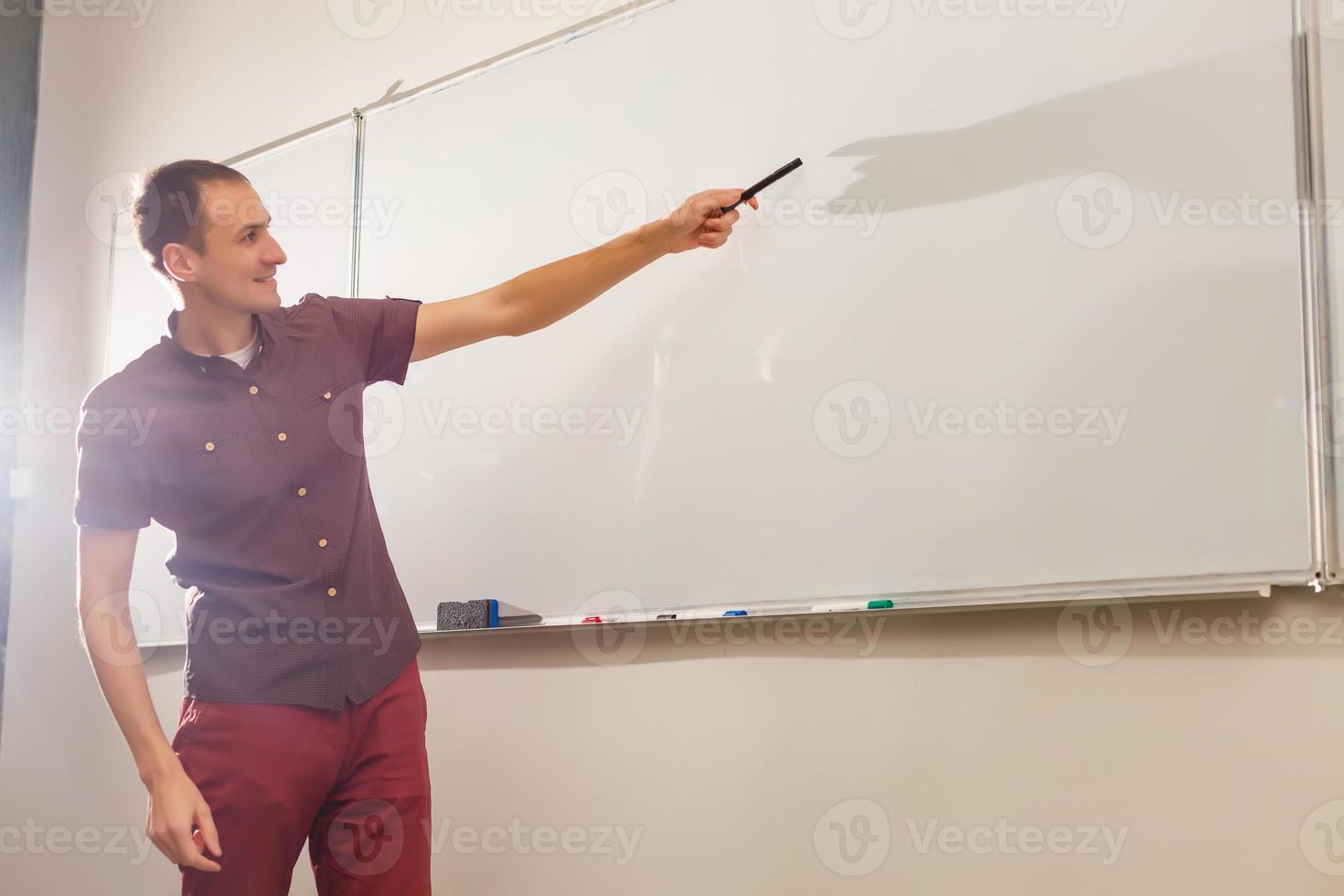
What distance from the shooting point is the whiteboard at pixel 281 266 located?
2768 millimetres

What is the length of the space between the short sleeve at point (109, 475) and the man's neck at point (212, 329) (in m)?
0.17

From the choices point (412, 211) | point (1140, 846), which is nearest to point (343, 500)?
point (412, 211)

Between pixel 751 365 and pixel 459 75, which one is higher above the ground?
pixel 459 75

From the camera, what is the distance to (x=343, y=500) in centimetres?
175

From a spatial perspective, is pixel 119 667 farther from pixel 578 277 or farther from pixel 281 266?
pixel 281 266

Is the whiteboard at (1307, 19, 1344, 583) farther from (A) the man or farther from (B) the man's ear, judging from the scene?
(B) the man's ear

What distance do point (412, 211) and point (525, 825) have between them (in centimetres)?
130

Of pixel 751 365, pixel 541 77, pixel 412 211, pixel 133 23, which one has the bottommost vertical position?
pixel 751 365

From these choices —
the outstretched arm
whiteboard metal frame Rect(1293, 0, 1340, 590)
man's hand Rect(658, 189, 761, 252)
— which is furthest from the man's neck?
whiteboard metal frame Rect(1293, 0, 1340, 590)

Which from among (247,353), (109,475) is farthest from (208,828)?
(247,353)

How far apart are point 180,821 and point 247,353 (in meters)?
0.67

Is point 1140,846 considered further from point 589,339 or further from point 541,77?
point 541,77

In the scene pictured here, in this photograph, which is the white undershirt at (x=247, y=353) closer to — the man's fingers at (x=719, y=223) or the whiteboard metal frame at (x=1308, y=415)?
the man's fingers at (x=719, y=223)

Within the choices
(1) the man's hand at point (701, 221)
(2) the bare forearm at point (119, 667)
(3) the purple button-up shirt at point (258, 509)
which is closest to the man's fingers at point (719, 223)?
(1) the man's hand at point (701, 221)
